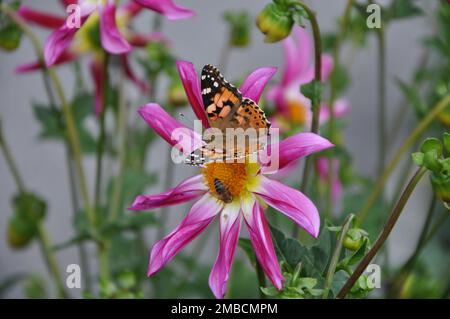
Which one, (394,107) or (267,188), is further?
(394,107)

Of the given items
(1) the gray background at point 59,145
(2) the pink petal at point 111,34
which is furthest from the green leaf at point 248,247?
(1) the gray background at point 59,145

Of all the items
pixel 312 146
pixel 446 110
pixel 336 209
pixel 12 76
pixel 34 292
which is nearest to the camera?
pixel 312 146

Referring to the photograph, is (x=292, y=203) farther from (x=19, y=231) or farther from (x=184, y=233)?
(x=19, y=231)

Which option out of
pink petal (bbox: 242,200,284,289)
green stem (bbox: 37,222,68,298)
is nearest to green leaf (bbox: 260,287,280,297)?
pink petal (bbox: 242,200,284,289)

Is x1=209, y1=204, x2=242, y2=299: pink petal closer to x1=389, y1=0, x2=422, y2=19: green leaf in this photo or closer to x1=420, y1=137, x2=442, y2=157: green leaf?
x1=420, y1=137, x2=442, y2=157: green leaf

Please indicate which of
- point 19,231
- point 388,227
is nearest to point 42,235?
point 19,231

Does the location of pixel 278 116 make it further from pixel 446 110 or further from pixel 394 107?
pixel 394 107

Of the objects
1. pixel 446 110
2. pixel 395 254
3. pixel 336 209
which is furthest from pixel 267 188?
pixel 395 254
